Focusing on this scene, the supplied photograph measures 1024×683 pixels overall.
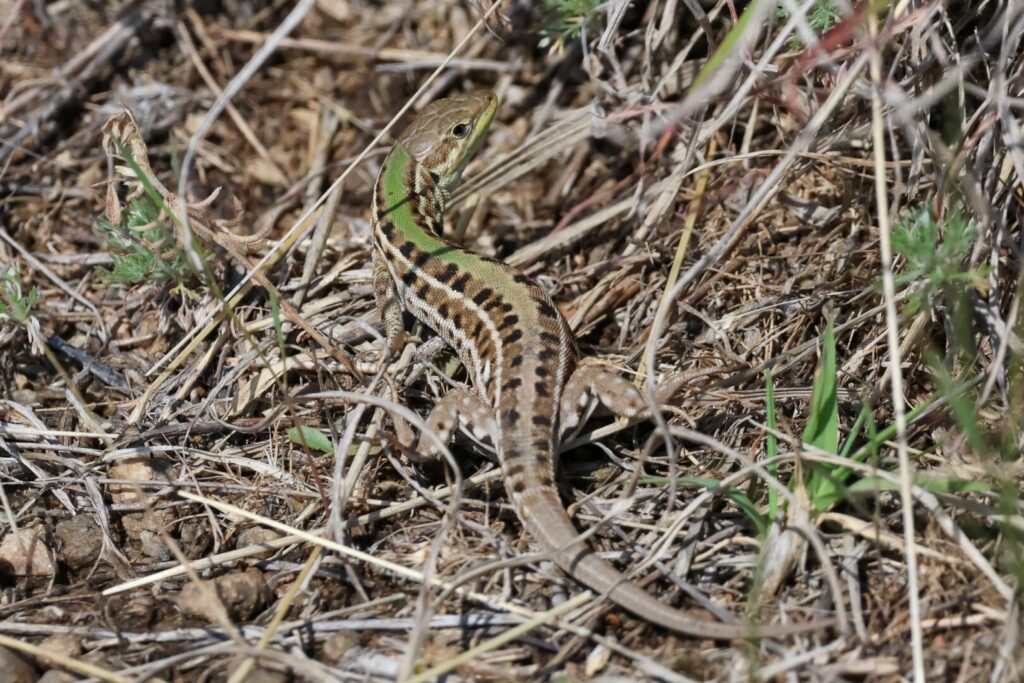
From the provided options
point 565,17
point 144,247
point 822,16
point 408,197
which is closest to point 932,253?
point 822,16

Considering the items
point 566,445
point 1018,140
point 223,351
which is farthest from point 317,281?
point 1018,140

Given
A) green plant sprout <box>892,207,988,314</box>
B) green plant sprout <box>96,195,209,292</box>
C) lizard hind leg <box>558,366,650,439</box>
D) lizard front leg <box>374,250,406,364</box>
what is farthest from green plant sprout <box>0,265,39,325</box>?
green plant sprout <box>892,207,988,314</box>

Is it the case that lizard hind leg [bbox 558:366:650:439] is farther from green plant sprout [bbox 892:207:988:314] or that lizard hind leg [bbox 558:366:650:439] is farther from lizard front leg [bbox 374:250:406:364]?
green plant sprout [bbox 892:207:988:314]

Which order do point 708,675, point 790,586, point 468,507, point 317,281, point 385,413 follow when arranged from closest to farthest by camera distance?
point 708,675 < point 790,586 < point 468,507 < point 385,413 < point 317,281

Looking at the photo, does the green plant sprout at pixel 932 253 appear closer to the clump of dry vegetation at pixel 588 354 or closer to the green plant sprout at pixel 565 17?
the clump of dry vegetation at pixel 588 354

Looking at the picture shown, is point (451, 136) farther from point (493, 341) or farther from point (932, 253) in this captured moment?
point (932, 253)

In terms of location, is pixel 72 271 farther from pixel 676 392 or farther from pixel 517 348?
pixel 676 392

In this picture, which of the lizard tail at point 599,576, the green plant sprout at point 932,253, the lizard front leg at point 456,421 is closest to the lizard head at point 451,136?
the lizard front leg at point 456,421
